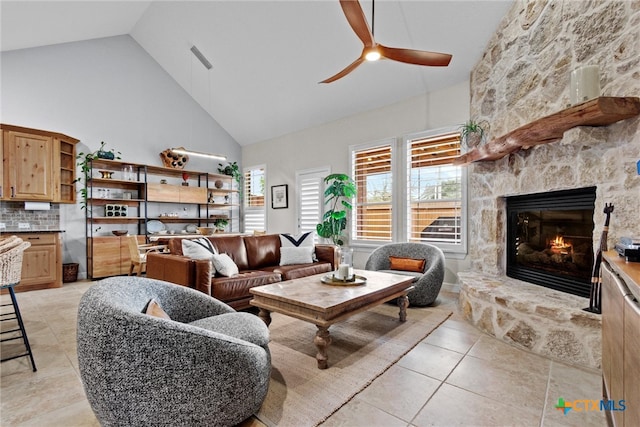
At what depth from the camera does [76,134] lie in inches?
225

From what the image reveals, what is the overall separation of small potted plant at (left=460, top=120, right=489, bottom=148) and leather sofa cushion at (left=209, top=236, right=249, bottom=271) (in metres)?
3.41

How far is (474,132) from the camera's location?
403 centimetres

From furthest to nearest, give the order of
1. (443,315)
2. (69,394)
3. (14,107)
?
(14,107), (443,315), (69,394)

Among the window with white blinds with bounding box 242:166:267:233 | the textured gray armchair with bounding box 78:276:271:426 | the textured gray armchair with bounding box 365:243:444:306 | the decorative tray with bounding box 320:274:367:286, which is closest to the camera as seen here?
the textured gray armchair with bounding box 78:276:271:426

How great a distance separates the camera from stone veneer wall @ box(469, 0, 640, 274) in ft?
7.25

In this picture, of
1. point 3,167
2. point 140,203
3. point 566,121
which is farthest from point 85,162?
point 566,121

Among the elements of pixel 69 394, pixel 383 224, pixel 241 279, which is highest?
pixel 383 224

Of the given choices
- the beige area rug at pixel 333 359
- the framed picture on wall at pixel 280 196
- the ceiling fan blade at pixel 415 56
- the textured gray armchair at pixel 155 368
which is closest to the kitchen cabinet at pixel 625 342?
the beige area rug at pixel 333 359

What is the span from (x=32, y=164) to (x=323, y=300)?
5420 mm

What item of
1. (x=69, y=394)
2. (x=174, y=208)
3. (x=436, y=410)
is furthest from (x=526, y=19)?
(x=174, y=208)

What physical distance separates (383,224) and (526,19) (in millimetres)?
3258

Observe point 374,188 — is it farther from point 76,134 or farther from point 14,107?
point 14,107

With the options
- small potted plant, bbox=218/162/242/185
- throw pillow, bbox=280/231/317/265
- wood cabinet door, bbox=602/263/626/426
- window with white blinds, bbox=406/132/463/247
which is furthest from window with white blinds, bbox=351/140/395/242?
wood cabinet door, bbox=602/263/626/426

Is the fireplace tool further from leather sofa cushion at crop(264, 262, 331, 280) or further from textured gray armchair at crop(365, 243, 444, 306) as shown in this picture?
leather sofa cushion at crop(264, 262, 331, 280)
